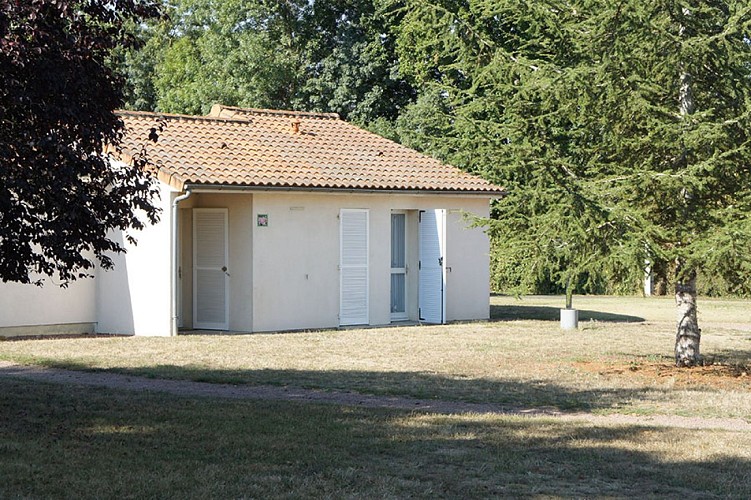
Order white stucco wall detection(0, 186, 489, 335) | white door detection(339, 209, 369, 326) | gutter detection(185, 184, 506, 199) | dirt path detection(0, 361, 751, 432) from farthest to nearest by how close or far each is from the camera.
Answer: white door detection(339, 209, 369, 326) < white stucco wall detection(0, 186, 489, 335) < gutter detection(185, 184, 506, 199) < dirt path detection(0, 361, 751, 432)

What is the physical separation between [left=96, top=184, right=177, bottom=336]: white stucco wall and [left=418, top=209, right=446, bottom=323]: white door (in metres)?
5.95

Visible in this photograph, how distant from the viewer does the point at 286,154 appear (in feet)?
80.1

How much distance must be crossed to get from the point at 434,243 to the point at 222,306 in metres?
4.80

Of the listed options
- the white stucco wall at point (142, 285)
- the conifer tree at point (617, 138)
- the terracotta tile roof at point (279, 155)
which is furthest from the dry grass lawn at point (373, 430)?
the terracotta tile roof at point (279, 155)

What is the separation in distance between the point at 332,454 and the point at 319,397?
372 centimetres

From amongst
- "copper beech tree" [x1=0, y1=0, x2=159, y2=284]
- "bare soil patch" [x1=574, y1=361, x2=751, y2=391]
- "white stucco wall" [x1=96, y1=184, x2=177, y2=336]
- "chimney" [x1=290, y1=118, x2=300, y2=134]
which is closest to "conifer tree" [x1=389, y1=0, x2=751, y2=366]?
"bare soil patch" [x1=574, y1=361, x2=751, y2=391]

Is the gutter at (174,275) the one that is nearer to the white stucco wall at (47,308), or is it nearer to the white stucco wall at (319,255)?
the white stucco wall at (319,255)

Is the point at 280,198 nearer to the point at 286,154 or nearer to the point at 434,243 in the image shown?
the point at 286,154

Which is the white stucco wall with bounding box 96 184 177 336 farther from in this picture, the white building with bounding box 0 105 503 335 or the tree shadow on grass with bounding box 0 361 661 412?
the tree shadow on grass with bounding box 0 361 661 412

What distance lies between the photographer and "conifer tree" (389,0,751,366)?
15.0 m

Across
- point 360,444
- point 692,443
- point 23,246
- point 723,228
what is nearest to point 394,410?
point 360,444

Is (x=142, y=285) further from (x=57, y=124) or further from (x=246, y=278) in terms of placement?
(x=57, y=124)

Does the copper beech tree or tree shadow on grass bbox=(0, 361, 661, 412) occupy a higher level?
the copper beech tree

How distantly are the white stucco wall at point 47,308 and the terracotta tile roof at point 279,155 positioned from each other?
2.86 meters
